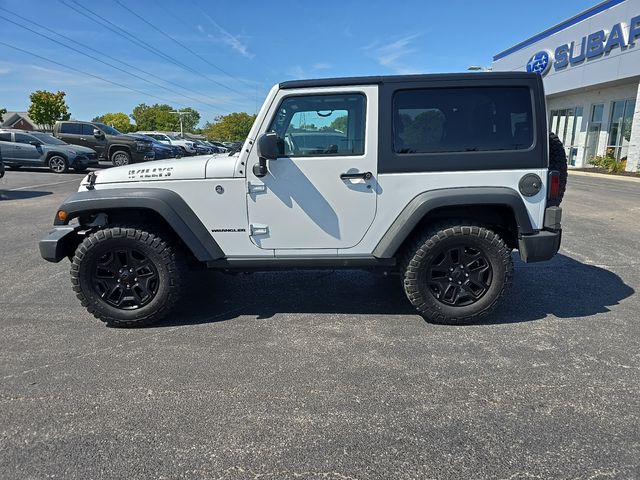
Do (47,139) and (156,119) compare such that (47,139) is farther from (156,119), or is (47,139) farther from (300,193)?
(156,119)

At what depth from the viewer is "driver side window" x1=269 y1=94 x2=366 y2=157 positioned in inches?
135

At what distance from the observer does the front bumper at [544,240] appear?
3.43 metres

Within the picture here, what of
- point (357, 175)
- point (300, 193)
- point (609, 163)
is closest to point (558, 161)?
point (357, 175)

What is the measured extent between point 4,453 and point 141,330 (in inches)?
58.9

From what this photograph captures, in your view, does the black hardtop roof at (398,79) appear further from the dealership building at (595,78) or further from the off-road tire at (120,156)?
the dealership building at (595,78)

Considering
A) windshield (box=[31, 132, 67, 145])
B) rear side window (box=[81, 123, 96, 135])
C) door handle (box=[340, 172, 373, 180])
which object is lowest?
door handle (box=[340, 172, 373, 180])

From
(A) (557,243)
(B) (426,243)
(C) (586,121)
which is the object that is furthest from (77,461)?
(C) (586,121)

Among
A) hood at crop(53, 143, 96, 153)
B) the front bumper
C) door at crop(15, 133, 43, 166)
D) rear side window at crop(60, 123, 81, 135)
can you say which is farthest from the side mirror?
rear side window at crop(60, 123, 81, 135)

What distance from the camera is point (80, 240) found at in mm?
3754

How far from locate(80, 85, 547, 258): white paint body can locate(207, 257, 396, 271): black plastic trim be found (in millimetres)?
47

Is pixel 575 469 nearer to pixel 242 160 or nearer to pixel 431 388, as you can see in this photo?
pixel 431 388

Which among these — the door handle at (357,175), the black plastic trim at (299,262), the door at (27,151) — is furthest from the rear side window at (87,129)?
the door handle at (357,175)

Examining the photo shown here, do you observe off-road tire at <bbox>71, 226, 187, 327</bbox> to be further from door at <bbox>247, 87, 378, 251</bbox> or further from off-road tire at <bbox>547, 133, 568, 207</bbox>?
off-road tire at <bbox>547, 133, 568, 207</bbox>

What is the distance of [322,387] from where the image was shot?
8.98ft
